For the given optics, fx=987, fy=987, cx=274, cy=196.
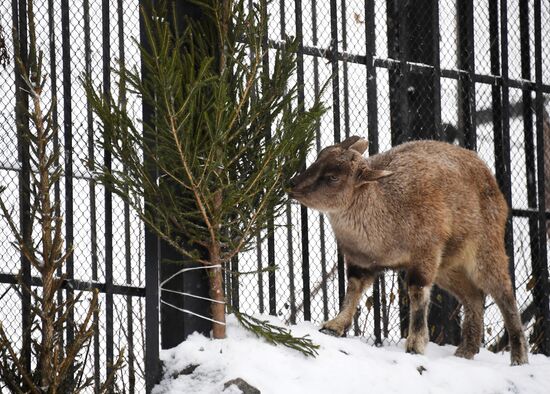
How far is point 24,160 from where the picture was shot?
5.99 m

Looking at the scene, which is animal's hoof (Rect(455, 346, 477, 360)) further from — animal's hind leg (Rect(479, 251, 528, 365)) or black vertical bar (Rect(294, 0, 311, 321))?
black vertical bar (Rect(294, 0, 311, 321))

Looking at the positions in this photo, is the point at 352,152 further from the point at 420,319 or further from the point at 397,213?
the point at 420,319

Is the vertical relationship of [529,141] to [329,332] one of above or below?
above

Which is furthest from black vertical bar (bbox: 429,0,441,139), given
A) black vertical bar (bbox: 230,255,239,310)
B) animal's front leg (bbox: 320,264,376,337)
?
black vertical bar (bbox: 230,255,239,310)

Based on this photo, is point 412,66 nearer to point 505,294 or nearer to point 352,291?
point 505,294

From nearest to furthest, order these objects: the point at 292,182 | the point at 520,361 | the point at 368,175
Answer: the point at 292,182, the point at 368,175, the point at 520,361

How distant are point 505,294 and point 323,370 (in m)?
2.08

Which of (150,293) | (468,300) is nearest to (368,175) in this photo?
(468,300)

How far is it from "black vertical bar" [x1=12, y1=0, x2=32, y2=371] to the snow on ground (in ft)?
2.77

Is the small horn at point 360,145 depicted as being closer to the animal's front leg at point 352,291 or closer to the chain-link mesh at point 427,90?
the chain-link mesh at point 427,90

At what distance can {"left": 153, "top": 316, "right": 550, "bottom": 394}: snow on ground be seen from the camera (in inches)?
224

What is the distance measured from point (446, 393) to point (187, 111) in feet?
7.92

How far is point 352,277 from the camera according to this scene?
6926 millimetres

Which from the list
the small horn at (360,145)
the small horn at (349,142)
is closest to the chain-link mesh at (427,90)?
the small horn at (360,145)
